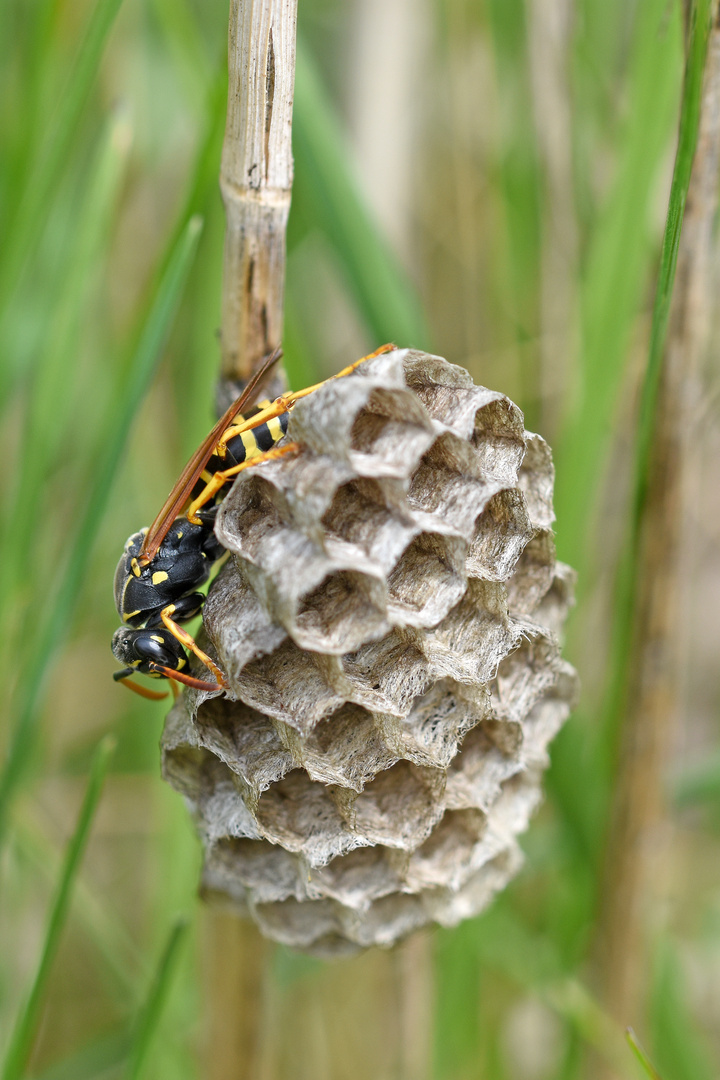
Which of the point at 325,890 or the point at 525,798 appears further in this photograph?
the point at 525,798

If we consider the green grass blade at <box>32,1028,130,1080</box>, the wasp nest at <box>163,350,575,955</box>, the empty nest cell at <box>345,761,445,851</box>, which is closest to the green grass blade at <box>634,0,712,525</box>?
the wasp nest at <box>163,350,575,955</box>

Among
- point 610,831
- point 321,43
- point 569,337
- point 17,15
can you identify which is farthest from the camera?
point 321,43

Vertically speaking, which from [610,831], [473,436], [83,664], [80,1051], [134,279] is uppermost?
[134,279]

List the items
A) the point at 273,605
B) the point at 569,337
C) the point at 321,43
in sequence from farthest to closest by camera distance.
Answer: the point at 321,43
the point at 569,337
the point at 273,605

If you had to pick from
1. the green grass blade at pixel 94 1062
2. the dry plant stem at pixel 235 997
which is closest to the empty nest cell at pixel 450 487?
the dry plant stem at pixel 235 997

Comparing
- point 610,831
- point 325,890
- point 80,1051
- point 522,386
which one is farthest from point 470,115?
point 80,1051

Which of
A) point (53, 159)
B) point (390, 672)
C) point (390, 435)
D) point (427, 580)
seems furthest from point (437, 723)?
point (53, 159)

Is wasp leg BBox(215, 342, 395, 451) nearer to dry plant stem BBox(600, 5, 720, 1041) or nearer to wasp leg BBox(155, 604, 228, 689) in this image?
wasp leg BBox(155, 604, 228, 689)

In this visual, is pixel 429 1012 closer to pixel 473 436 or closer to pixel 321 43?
pixel 473 436
